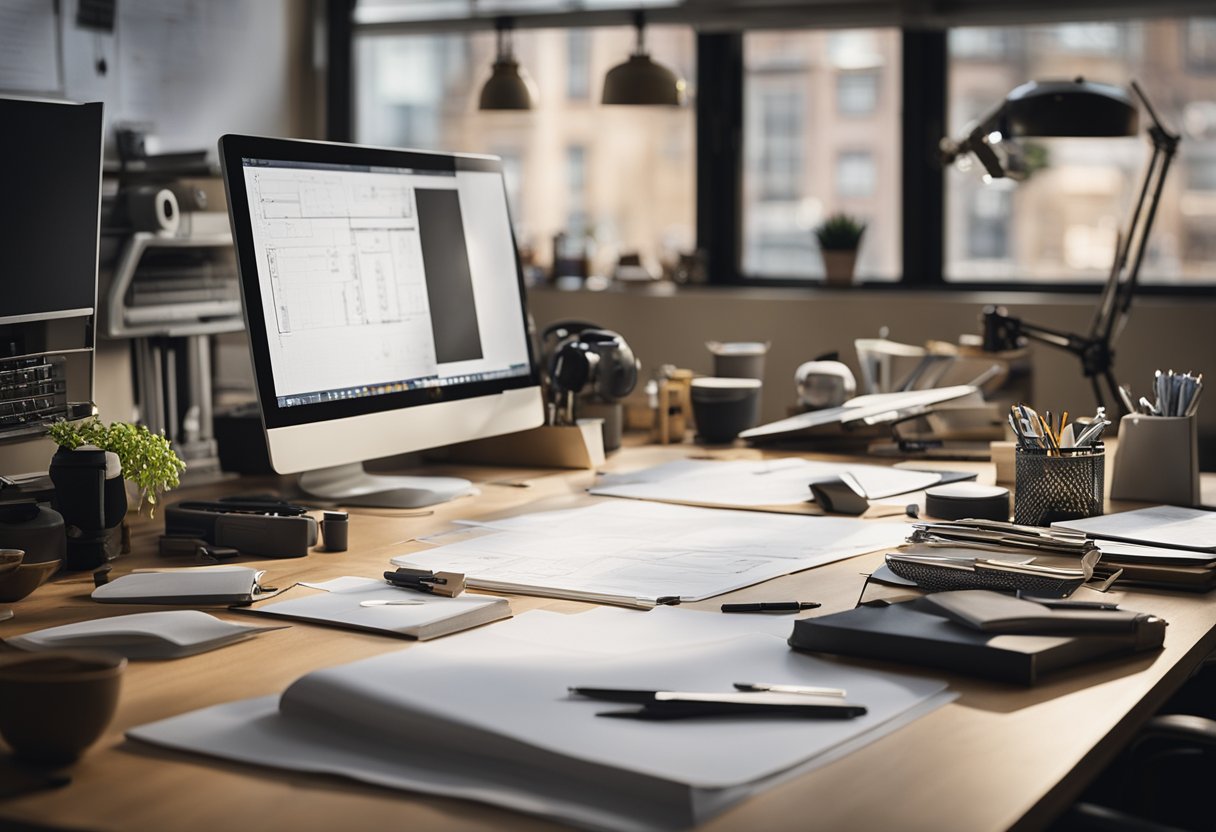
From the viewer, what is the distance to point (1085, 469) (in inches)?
65.2

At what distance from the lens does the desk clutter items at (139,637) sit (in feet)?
3.74

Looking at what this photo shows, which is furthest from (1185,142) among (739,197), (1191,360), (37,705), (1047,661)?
(37,705)

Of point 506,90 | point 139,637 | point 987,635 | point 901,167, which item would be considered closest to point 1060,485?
point 987,635

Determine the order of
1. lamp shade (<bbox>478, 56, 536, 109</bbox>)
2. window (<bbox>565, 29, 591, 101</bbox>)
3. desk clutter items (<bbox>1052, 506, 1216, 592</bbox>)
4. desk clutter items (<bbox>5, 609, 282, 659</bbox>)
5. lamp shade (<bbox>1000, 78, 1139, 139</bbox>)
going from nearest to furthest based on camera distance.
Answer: desk clutter items (<bbox>5, 609, 282, 659</bbox>), desk clutter items (<bbox>1052, 506, 1216, 592</bbox>), lamp shade (<bbox>1000, 78, 1139, 139</bbox>), lamp shade (<bbox>478, 56, 536, 109</bbox>), window (<bbox>565, 29, 591, 101</bbox>)

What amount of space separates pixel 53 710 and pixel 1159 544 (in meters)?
1.12

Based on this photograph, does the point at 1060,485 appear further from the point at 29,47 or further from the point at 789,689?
the point at 29,47

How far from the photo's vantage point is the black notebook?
3.52 ft

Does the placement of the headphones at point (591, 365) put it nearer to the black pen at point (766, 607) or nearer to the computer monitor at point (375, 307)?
the computer monitor at point (375, 307)

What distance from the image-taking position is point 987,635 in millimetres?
1101

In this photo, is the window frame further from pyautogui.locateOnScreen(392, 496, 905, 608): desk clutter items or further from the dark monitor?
the dark monitor

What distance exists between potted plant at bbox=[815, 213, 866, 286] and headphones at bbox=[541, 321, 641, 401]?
5.11 ft

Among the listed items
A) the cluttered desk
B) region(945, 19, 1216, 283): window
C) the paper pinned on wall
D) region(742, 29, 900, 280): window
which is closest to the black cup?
the cluttered desk

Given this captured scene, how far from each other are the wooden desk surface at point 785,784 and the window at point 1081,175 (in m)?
2.46

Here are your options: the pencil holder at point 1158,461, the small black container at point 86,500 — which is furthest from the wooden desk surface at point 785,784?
the pencil holder at point 1158,461
